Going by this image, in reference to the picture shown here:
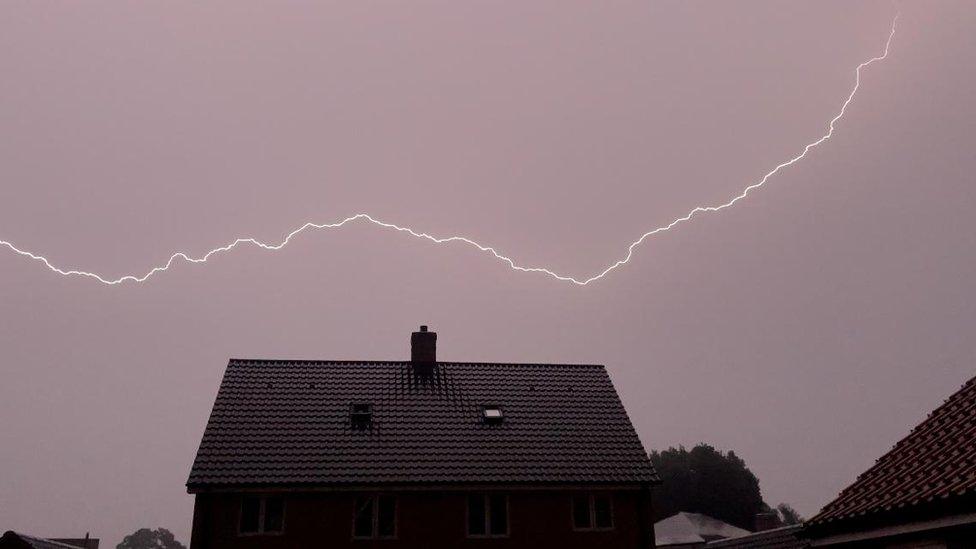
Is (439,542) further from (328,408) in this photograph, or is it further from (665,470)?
(665,470)

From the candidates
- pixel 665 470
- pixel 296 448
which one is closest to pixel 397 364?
pixel 296 448

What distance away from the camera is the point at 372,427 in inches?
925

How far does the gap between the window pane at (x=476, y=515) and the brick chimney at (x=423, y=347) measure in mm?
6432

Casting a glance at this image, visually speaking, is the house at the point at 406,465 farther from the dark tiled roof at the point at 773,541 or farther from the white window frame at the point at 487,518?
the dark tiled roof at the point at 773,541

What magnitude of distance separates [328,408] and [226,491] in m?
4.63

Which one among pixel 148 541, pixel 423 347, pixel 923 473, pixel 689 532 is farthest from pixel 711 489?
pixel 148 541

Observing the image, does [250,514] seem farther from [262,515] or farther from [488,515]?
[488,515]

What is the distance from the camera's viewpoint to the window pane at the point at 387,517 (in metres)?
21.0

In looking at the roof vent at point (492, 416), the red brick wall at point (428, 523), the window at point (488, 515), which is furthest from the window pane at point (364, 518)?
the roof vent at point (492, 416)

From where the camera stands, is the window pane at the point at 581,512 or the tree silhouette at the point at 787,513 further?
the tree silhouette at the point at 787,513

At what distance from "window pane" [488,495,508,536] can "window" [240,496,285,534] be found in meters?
6.13

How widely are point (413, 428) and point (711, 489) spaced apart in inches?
2128

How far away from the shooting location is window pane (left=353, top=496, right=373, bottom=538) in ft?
68.5

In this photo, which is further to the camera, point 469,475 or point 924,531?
point 469,475
